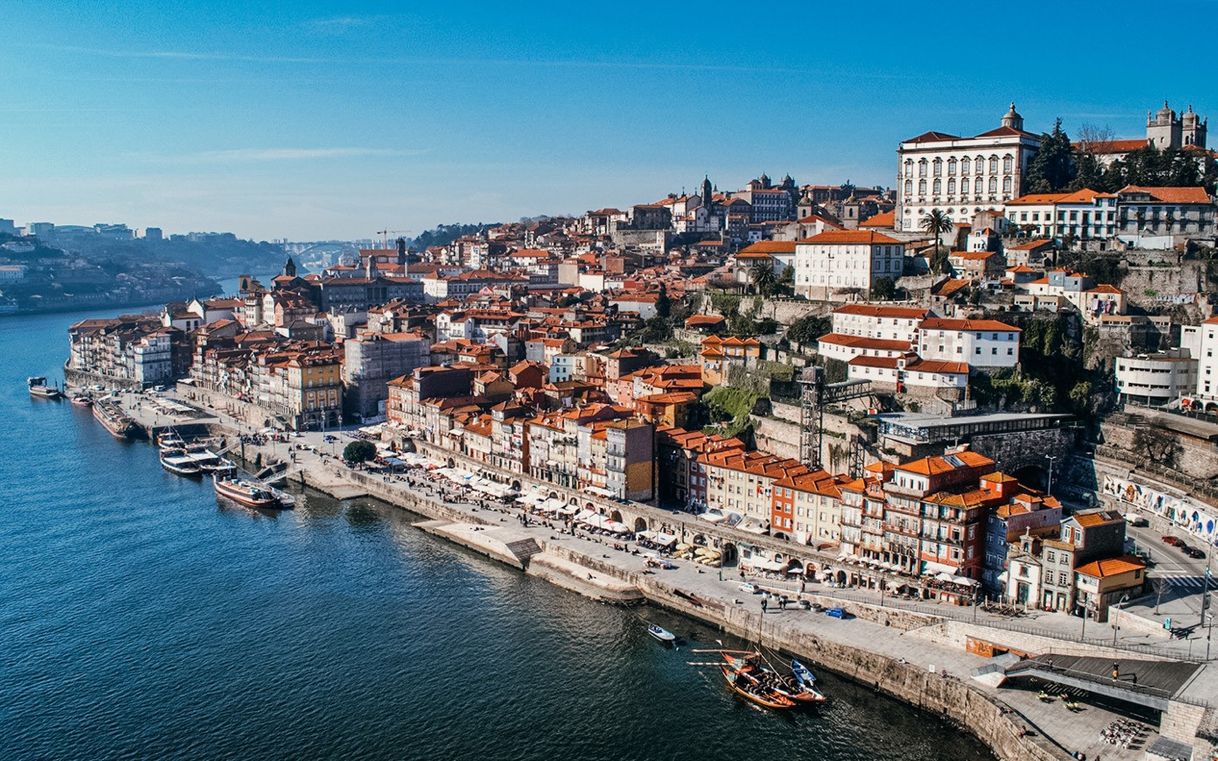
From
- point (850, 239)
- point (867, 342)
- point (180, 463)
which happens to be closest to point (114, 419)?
→ point (180, 463)

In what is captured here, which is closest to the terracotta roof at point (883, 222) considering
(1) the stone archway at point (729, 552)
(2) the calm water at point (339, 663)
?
(1) the stone archway at point (729, 552)

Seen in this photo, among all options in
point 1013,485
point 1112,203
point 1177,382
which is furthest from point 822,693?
point 1112,203

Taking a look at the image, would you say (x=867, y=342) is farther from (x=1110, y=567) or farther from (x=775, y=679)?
(x=775, y=679)

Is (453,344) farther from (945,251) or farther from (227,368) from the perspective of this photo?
(945,251)

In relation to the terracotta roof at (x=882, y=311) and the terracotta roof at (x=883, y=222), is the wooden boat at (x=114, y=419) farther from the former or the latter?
the terracotta roof at (x=883, y=222)

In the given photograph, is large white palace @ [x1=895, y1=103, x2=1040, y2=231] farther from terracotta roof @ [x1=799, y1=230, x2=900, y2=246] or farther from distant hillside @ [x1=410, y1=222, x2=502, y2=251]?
distant hillside @ [x1=410, y1=222, x2=502, y2=251]

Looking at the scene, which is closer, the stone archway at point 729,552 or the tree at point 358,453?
the stone archway at point 729,552
